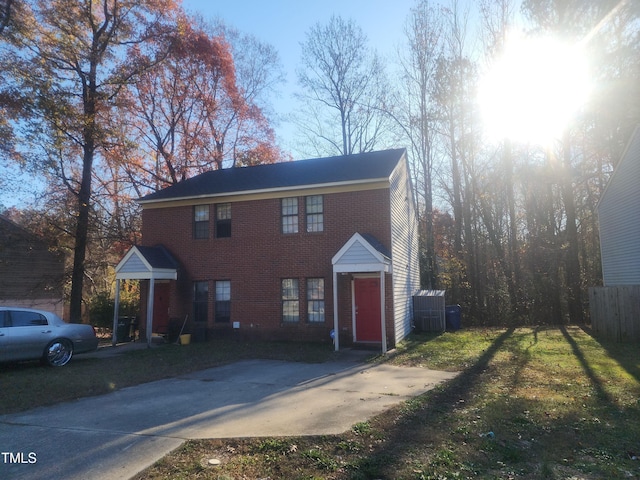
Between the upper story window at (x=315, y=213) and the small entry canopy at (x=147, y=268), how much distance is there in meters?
5.93

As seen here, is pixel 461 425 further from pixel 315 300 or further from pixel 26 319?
pixel 26 319

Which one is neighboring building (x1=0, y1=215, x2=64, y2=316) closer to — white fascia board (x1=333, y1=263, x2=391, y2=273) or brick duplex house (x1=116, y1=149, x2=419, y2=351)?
brick duplex house (x1=116, y1=149, x2=419, y2=351)

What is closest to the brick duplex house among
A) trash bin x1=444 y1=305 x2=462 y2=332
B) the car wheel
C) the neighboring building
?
trash bin x1=444 y1=305 x2=462 y2=332

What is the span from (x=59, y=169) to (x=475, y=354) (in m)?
20.1

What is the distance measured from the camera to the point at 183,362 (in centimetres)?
1241

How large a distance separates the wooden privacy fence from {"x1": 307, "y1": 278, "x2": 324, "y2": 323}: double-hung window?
10358 mm

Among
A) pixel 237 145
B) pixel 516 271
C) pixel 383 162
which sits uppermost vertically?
pixel 237 145

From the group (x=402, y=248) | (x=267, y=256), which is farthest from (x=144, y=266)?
(x=402, y=248)

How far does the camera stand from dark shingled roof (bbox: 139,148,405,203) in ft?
Result: 53.5

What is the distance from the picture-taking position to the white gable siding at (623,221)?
17.1m

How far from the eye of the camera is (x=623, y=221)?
60.4 feet

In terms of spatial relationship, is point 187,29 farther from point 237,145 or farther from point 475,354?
point 475,354

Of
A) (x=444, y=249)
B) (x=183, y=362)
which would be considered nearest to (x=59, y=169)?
(x=183, y=362)

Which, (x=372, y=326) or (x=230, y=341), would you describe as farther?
(x=230, y=341)
